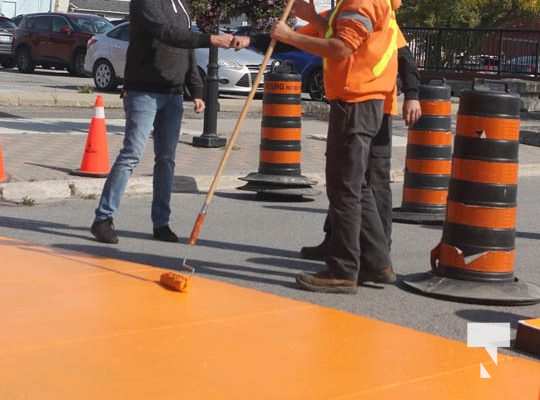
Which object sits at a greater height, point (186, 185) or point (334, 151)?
point (334, 151)

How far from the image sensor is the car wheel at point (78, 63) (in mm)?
30562

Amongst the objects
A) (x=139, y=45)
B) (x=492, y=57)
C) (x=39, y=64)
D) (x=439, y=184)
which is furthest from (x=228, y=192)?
(x=39, y=64)

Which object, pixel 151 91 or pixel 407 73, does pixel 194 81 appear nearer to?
pixel 151 91

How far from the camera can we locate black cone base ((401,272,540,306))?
6.73 meters

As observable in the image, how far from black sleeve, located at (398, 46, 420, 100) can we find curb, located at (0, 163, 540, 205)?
4.01 m

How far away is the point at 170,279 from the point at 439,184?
4000mm

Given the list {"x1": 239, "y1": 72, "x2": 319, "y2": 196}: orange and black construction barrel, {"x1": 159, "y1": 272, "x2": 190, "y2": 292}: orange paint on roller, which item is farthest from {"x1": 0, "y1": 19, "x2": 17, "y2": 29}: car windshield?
{"x1": 159, "y1": 272, "x2": 190, "y2": 292}: orange paint on roller

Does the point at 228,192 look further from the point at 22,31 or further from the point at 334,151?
the point at 22,31

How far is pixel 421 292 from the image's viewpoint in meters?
6.92

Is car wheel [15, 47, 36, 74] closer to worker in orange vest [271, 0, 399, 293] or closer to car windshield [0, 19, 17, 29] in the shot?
car windshield [0, 19, 17, 29]

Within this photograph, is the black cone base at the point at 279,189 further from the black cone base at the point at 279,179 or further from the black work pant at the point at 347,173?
the black work pant at the point at 347,173

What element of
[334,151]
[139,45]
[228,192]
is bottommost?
[228,192]

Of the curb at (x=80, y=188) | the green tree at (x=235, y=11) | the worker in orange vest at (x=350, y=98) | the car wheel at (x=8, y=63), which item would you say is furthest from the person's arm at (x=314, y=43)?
the car wheel at (x=8, y=63)

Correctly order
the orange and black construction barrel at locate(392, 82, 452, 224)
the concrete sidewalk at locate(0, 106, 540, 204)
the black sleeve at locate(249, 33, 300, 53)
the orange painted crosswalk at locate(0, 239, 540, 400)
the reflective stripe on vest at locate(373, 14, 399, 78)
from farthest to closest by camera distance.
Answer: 1. the concrete sidewalk at locate(0, 106, 540, 204)
2. the orange and black construction barrel at locate(392, 82, 452, 224)
3. the black sleeve at locate(249, 33, 300, 53)
4. the reflective stripe on vest at locate(373, 14, 399, 78)
5. the orange painted crosswalk at locate(0, 239, 540, 400)
